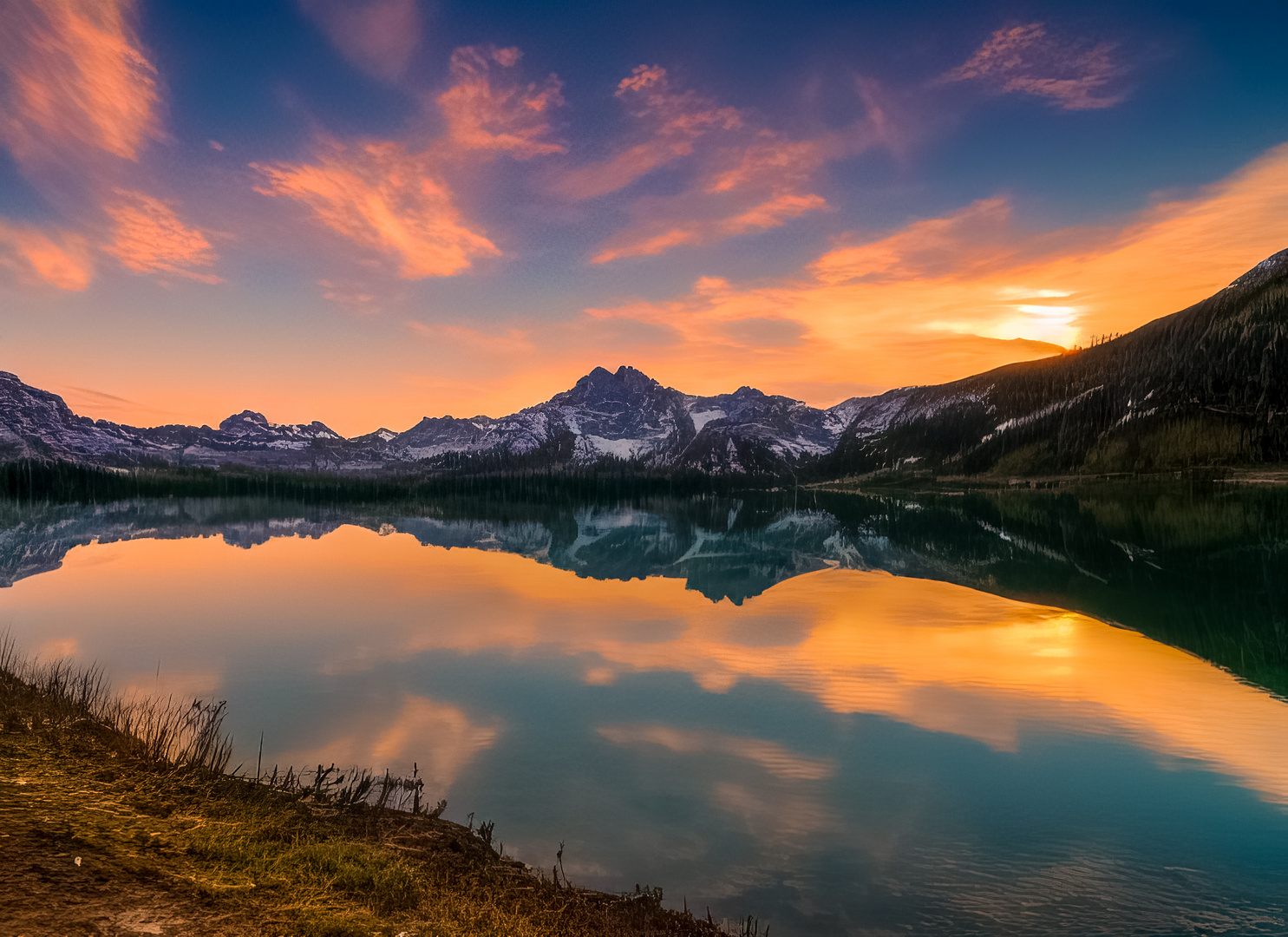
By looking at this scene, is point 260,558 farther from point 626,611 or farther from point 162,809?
point 162,809

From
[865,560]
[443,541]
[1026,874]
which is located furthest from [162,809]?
Result: [443,541]

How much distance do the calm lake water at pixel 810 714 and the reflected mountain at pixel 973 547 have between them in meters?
0.54

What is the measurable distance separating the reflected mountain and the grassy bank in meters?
26.1

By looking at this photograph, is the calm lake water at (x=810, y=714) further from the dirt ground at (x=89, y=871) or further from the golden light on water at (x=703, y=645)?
the dirt ground at (x=89, y=871)

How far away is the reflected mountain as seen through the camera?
113 feet

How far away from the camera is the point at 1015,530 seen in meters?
86.6

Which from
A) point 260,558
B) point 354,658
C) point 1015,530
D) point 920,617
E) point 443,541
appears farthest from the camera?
point 443,541

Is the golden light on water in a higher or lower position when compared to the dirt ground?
lower

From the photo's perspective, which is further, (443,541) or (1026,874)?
(443,541)

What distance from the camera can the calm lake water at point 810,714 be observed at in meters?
11.8

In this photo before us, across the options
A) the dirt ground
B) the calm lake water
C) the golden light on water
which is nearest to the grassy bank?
the dirt ground

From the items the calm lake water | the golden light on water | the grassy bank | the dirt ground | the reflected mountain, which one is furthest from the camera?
the reflected mountain

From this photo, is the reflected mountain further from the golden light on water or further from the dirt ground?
the dirt ground

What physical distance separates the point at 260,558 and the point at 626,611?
159 feet
